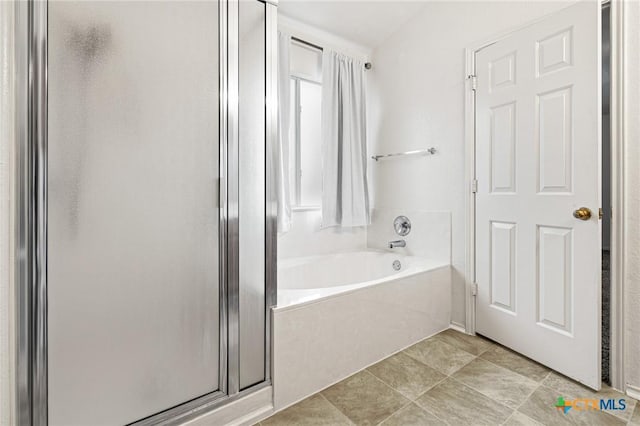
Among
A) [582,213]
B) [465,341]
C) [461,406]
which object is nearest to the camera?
[461,406]

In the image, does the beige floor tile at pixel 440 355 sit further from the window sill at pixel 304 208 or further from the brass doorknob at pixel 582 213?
the window sill at pixel 304 208

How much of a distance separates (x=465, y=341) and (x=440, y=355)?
0.31m

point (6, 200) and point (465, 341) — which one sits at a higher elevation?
point (6, 200)

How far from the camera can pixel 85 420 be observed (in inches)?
38.6

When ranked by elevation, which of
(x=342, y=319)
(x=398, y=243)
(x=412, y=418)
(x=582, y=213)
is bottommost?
(x=412, y=418)

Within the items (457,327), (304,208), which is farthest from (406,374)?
(304,208)

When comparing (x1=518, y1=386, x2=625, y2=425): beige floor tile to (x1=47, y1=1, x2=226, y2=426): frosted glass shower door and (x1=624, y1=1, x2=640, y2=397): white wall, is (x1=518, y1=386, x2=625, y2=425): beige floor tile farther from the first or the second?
(x1=47, y1=1, x2=226, y2=426): frosted glass shower door

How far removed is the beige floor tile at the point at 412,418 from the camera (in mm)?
1313

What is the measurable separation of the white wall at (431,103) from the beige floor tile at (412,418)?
1038mm

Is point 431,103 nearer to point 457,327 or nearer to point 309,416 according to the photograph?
point 457,327

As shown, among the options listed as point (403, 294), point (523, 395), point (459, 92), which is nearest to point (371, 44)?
point (459, 92)

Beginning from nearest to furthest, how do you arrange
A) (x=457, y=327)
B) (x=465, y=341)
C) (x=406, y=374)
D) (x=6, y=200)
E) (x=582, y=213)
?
(x=6, y=200)
(x=582, y=213)
(x=406, y=374)
(x=465, y=341)
(x=457, y=327)

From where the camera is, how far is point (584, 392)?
4.91 ft

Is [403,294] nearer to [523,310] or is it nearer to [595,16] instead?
[523,310]
